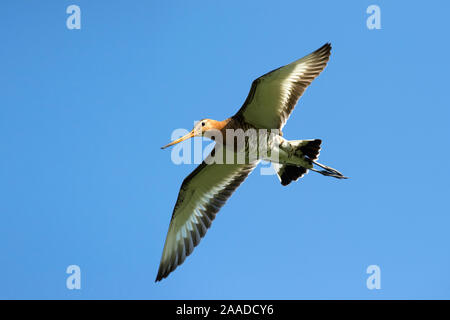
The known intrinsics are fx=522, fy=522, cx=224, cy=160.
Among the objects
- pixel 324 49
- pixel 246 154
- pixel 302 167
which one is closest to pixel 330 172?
pixel 302 167

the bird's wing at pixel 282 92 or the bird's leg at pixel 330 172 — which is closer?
the bird's wing at pixel 282 92

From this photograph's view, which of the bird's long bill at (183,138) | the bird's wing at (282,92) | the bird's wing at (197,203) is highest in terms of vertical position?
the bird's wing at (282,92)

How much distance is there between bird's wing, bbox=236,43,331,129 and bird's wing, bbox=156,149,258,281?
0.82 meters

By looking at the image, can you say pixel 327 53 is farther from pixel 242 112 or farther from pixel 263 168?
pixel 263 168

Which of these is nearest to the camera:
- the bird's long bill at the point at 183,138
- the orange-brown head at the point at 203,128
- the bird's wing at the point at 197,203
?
the orange-brown head at the point at 203,128

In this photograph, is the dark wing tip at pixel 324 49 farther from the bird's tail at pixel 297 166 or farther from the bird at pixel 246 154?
the bird's tail at pixel 297 166

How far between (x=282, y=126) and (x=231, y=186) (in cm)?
115

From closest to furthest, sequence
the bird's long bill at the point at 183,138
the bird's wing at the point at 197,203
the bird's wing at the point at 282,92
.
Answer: the bird's wing at the point at 282,92, the bird's long bill at the point at 183,138, the bird's wing at the point at 197,203

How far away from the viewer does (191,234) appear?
7066mm

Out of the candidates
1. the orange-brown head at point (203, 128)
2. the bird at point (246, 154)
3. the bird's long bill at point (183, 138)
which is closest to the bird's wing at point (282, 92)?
the bird at point (246, 154)

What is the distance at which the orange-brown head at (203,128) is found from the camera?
661 centimetres

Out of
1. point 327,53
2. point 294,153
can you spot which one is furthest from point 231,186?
point 327,53

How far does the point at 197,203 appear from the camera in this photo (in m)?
7.26
